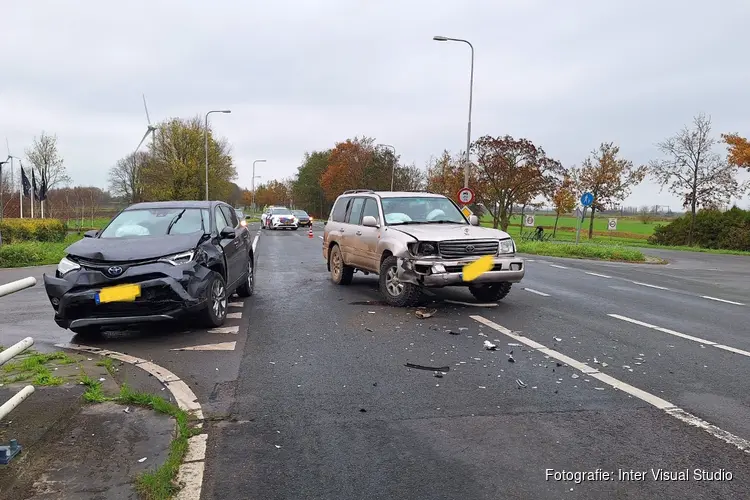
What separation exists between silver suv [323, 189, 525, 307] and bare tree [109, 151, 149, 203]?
145ft

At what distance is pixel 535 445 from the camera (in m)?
3.69

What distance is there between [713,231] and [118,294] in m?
39.8

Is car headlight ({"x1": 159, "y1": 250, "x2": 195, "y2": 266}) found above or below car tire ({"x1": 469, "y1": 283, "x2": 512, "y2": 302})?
above

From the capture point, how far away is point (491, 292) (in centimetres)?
931

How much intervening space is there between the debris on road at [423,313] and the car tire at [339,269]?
2.89 meters

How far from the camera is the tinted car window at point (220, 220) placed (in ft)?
27.3

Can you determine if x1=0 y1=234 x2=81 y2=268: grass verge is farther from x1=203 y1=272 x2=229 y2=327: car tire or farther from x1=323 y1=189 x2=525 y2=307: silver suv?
x1=203 y1=272 x2=229 y2=327: car tire

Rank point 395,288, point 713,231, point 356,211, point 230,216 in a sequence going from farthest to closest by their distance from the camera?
point 713,231 < point 356,211 < point 230,216 < point 395,288

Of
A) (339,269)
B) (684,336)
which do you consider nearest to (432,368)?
(684,336)

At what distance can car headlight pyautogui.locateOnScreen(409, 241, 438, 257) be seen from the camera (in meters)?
8.13

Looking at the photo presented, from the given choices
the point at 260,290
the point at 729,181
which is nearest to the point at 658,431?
the point at 260,290

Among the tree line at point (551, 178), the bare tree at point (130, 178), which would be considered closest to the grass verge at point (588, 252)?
the tree line at point (551, 178)

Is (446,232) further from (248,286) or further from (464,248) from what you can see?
(248,286)

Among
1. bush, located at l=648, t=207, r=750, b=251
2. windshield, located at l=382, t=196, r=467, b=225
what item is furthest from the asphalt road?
bush, located at l=648, t=207, r=750, b=251
